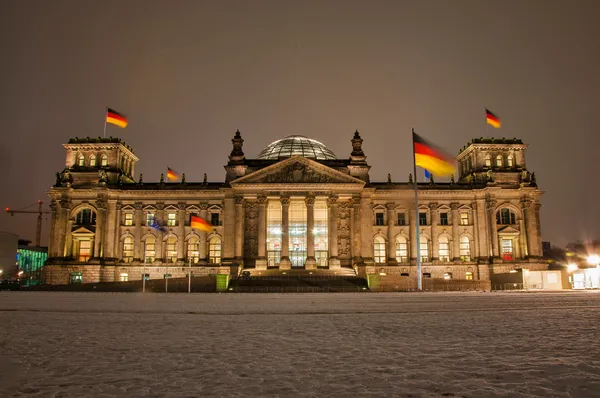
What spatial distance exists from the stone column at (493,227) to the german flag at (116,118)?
5658 cm

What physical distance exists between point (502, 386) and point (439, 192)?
79.0 m

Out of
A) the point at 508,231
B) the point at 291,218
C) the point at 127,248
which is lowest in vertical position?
the point at 127,248

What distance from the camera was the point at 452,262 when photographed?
7988 cm

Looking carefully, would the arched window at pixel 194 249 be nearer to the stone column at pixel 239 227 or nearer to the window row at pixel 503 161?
the stone column at pixel 239 227

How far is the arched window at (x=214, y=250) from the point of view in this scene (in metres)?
81.1

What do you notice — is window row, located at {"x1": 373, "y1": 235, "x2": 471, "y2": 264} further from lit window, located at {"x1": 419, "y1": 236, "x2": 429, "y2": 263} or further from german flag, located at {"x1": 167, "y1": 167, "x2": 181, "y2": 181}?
german flag, located at {"x1": 167, "y1": 167, "x2": 181, "y2": 181}

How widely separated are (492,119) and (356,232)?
26.0 meters

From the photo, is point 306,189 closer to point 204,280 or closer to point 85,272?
point 204,280

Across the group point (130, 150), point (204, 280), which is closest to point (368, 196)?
point (204, 280)

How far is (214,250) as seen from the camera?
81.4 meters

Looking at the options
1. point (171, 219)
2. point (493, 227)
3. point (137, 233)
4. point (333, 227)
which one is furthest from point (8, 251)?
point (493, 227)

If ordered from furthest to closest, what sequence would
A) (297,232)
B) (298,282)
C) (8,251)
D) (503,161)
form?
1. (8,251)
2. (503,161)
3. (297,232)
4. (298,282)

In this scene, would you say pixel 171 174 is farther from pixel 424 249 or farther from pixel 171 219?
pixel 424 249

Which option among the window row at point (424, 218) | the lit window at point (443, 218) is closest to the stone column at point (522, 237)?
the window row at point (424, 218)
